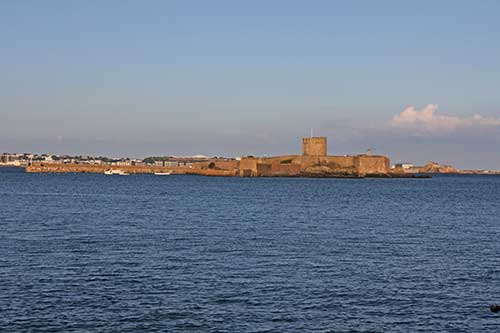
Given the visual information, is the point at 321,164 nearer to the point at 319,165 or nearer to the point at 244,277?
the point at 319,165

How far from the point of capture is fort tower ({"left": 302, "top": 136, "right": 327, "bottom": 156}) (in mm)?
169750

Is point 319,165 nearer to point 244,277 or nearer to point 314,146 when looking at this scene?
point 314,146

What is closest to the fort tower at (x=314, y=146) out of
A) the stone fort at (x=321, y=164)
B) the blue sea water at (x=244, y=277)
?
the stone fort at (x=321, y=164)

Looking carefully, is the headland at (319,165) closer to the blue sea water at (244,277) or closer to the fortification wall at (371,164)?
the fortification wall at (371,164)

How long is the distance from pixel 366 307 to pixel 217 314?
14.9 feet

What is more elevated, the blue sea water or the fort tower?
the fort tower

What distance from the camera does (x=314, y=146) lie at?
17125 centimetres

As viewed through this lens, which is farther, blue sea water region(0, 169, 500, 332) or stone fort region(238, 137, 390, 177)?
stone fort region(238, 137, 390, 177)

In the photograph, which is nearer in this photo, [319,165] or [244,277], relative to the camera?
[244,277]

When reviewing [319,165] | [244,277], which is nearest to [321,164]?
[319,165]

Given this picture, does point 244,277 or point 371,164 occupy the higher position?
point 371,164

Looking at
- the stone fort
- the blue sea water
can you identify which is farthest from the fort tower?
the blue sea water

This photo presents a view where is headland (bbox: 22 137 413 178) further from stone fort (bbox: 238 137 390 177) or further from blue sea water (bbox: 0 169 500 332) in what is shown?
blue sea water (bbox: 0 169 500 332)

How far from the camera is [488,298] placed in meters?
22.3
